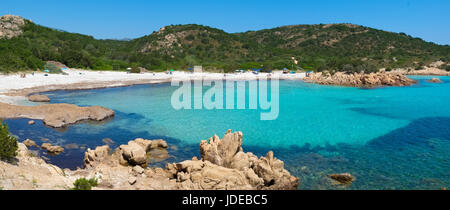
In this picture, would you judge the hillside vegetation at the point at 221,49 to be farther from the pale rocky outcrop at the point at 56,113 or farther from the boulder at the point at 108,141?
the boulder at the point at 108,141

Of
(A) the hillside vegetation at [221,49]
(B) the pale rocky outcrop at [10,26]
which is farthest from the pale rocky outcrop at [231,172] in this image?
(B) the pale rocky outcrop at [10,26]

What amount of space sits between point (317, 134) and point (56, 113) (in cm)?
1935

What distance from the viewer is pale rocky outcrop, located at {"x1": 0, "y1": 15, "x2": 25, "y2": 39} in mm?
75800

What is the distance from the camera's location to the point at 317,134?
2084cm

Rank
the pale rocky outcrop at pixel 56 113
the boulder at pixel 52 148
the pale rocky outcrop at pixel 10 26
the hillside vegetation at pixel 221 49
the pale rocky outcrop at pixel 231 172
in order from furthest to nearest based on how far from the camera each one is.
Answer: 1. the pale rocky outcrop at pixel 10 26
2. the hillside vegetation at pixel 221 49
3. the pale rocky outcrop at pixel 56 113
4. the boulder at pixel 52 148
5. the pale rocky outcrop at pixel 231 172

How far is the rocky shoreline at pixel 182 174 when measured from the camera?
1010cm

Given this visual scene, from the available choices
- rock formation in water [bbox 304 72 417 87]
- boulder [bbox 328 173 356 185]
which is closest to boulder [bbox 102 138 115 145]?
boulder [bbox 328 173 356 185]

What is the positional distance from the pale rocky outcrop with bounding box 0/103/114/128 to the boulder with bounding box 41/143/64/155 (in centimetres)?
504

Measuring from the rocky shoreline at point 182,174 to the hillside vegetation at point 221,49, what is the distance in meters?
41.7

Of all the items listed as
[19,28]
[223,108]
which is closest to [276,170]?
[223,108]

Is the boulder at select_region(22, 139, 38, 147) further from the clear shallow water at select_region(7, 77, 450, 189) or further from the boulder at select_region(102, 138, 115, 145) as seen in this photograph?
the boulder at select_region(102, 138, 115, 145)

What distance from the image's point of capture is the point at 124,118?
2503 cm

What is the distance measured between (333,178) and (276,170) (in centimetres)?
288

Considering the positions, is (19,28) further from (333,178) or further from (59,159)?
(333,178)
